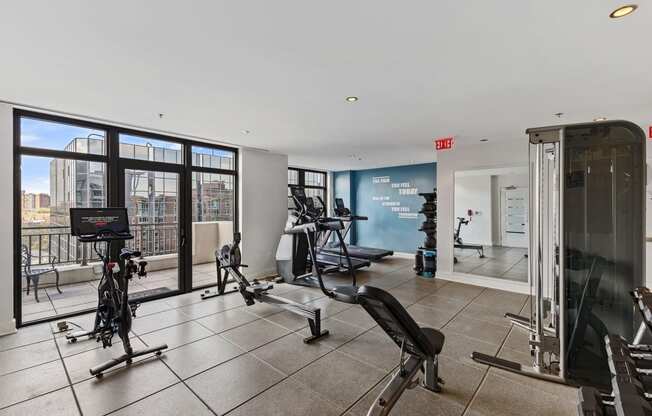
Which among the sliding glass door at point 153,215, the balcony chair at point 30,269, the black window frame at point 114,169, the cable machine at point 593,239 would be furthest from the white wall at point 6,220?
the cable machine at point 593,239

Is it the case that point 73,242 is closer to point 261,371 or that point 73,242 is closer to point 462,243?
point 261,371

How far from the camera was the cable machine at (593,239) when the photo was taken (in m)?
2.33

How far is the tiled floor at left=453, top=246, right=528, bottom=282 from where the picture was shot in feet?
17.2

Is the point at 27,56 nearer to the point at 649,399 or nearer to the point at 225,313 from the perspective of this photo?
the point at 225,313

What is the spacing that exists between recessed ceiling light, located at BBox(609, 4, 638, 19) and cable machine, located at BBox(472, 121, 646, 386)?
2.62ft

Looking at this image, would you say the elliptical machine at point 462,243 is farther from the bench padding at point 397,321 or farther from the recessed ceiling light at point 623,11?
the recessed ceiling light at point 623,11

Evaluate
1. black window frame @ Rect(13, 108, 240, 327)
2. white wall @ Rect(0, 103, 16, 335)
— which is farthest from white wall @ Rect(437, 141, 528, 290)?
white wall @ Rect(0, 103, 16, 335)

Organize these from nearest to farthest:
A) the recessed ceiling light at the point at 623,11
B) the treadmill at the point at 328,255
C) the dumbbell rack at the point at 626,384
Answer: the dumbbell rack at the point at 626,384 < the recessed ceiling light at the point at 623,11 < the treadmill at the point at 328,255

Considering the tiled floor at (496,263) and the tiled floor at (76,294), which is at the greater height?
the tiled floor at (496,263)

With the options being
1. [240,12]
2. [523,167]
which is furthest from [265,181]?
[523,167]

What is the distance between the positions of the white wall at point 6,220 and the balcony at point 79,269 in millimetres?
426

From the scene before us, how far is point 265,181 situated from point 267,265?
182cm

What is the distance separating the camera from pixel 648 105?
334 cm

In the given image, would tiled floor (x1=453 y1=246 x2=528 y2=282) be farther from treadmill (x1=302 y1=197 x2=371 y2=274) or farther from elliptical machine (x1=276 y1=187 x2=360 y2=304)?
elliptical machine (x1=276 y1=187 x2=360 y2=304)
